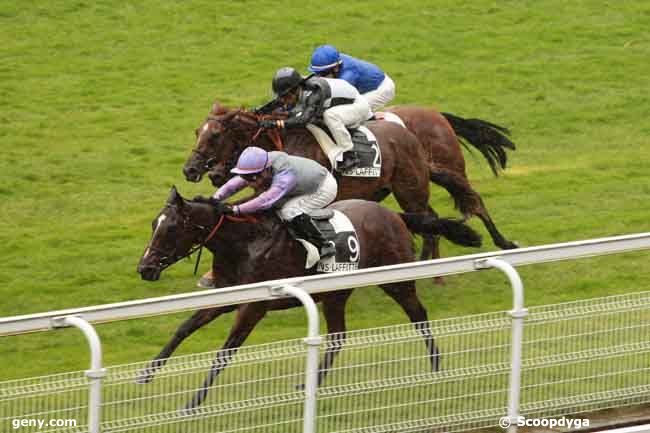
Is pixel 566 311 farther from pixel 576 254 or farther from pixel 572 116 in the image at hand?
pixel 572 116

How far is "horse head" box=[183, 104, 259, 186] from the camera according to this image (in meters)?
10.4

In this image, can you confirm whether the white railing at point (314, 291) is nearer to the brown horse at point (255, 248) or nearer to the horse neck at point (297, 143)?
the brown horse at point (255, 248)

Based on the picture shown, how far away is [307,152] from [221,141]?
24.2 inches

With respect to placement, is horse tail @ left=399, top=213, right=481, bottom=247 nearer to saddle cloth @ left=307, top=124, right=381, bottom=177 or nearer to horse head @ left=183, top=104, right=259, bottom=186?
saddle cloth @ left=307, top=124, right=381, bottom=177

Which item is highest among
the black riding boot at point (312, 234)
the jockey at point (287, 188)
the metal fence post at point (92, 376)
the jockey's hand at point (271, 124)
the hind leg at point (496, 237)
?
the hind leg at point (496, 237)

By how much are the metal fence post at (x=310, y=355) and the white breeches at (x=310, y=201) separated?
7.43ft

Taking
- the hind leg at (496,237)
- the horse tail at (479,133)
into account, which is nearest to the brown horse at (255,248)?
the hind leg at (496,237)

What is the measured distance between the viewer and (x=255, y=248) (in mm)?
8852

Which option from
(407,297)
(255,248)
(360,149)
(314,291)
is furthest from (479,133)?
(314,291)

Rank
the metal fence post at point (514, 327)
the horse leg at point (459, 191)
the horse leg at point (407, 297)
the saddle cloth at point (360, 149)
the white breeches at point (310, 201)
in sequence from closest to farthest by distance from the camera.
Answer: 1. the metal fence post at point (514, 327)
2. the horse leg at point (407, 297)
3. the white breeches at point (310, 201)
4. the saddle cloth at point (360, 149)
5. the horse leg at point (459, 191)

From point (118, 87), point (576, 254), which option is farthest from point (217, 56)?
point (576, 254)

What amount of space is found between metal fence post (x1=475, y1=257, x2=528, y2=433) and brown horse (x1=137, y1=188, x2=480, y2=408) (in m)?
1.57

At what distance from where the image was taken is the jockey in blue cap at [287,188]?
888 cm

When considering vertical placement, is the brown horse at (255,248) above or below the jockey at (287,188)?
below
